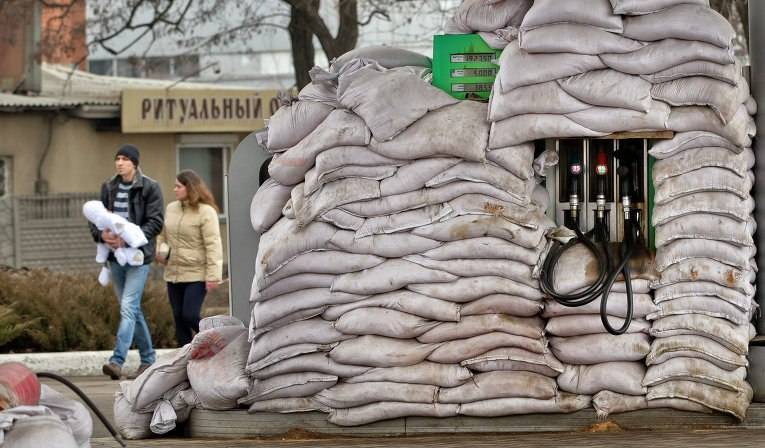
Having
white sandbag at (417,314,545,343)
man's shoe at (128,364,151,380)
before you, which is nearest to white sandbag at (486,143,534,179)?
white sandbag at (417,314,545,343)

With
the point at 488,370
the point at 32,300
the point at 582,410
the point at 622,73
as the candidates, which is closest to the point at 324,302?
the point at 488,370

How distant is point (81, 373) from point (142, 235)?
1.83m

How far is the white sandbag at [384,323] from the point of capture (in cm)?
790

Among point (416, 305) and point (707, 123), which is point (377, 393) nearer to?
point (416, 305)

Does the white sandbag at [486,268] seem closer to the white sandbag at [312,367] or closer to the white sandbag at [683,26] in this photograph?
the white sandbag at [312,367]

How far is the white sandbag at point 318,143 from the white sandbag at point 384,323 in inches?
33.8

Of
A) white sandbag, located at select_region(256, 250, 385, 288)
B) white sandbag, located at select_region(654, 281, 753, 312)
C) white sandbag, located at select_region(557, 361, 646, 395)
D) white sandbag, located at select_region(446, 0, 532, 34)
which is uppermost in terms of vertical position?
white sandbag, located at select_region(446, 0, 532, 34)

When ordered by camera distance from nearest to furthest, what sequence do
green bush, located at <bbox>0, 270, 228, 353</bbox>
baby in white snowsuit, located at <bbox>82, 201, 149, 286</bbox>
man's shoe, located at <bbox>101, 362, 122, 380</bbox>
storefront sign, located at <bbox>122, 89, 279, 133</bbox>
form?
baby in white snowsuit, located at <bbox>82, 201, 149, 286</bbox>, man's shoe, located at <bbox>101, 362, 122, 380</bbox>, green bush, located at <bbox>0, 270, 228, 353</bbox>, storefront sign, located at <bbox>122, 89, 279, 133</bbox>

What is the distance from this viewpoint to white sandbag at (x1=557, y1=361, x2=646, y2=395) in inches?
308

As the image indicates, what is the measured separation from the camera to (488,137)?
792cm

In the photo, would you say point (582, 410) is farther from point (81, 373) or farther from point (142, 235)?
point (81, 373)

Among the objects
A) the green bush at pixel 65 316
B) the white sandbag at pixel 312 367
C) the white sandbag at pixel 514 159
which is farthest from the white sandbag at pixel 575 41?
the green bush at pixel 65 316

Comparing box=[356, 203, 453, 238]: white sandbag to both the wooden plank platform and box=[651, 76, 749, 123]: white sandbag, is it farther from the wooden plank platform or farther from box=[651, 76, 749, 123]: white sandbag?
box=[651, 76, 749, 123]: white sandbag

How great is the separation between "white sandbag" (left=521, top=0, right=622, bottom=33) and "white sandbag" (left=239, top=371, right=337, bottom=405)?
2181 millimetres
